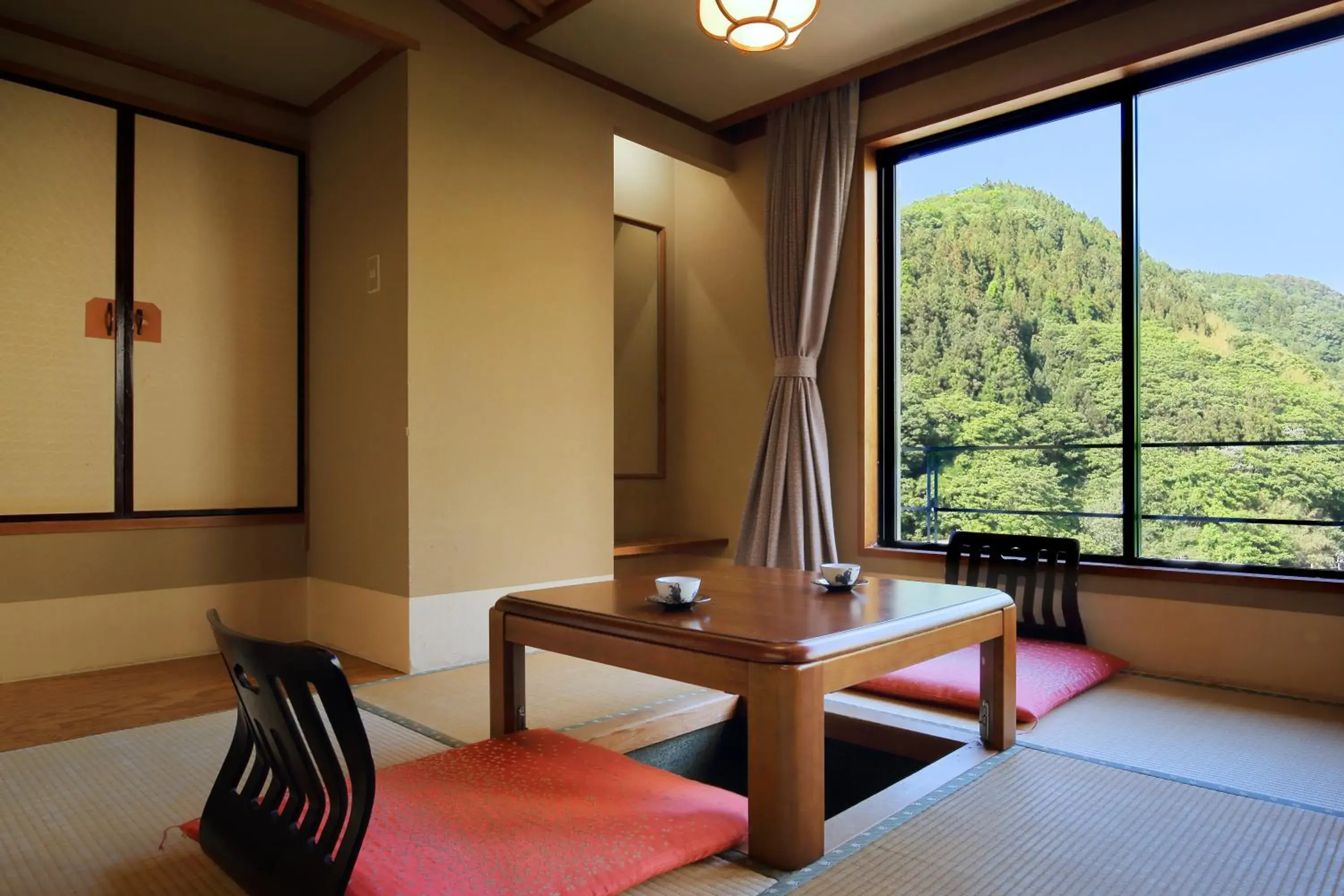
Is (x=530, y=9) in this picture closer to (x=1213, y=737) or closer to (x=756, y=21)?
(x=756, y=21)

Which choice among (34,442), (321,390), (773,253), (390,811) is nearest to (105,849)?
(390,811)

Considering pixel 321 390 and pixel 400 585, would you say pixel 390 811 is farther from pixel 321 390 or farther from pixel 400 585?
pixel 321 390

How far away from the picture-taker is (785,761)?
1581mm

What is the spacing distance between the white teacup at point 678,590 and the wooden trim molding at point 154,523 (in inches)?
103

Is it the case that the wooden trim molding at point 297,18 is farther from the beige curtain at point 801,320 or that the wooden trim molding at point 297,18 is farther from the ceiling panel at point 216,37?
the beige curtain at point 801,320

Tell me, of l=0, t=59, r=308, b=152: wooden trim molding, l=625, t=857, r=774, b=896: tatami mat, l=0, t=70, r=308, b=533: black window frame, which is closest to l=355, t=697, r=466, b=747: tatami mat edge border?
l=625, t=857, r=774, b=896: tatami mat

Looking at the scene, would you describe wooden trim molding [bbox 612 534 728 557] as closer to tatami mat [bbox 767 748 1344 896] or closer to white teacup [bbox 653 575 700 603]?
white teacup [bbox 653 575 700 603]

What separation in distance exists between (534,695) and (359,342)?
1.72 meters

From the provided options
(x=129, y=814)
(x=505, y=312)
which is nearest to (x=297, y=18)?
(x=505, y=312)

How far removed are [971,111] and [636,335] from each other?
2098 mm

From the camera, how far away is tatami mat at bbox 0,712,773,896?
158 cm

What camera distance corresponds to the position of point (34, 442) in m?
3.32

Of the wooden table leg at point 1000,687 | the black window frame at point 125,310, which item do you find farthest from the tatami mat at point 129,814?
the black window frame at point 125,310

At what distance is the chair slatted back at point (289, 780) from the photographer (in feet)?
4.04
